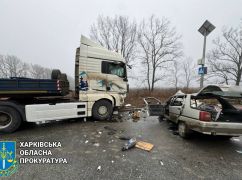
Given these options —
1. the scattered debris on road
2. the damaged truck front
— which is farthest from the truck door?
the scattered debris on road

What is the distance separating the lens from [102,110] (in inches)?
263

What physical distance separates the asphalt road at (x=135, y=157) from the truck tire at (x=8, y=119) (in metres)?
0.32

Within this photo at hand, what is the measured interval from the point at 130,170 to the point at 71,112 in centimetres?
395

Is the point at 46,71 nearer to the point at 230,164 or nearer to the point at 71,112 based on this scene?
the point at 71,112

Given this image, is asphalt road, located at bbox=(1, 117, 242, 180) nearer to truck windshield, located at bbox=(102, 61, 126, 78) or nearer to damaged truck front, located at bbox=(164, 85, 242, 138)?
damaged truck front, located at bbox=(164, 85, 242, 138)

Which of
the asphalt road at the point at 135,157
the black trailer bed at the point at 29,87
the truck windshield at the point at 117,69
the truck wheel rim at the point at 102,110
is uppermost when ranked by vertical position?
the truck windshield at the point at 117,69

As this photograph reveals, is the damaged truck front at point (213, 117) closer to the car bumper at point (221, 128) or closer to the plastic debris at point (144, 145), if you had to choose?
the car bumper at point (221, 128)

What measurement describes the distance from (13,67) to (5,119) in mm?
38271

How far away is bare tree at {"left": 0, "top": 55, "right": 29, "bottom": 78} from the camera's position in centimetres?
3359

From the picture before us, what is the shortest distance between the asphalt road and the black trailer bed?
4.80 feet

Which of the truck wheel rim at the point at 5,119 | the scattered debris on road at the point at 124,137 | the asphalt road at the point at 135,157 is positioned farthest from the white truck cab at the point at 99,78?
the truck wheel rim at the point at 5,119

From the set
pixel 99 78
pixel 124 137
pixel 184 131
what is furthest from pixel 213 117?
pixel 99 78

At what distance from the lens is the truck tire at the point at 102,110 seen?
6512mm

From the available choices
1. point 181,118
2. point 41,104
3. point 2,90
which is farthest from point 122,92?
point 2,90
